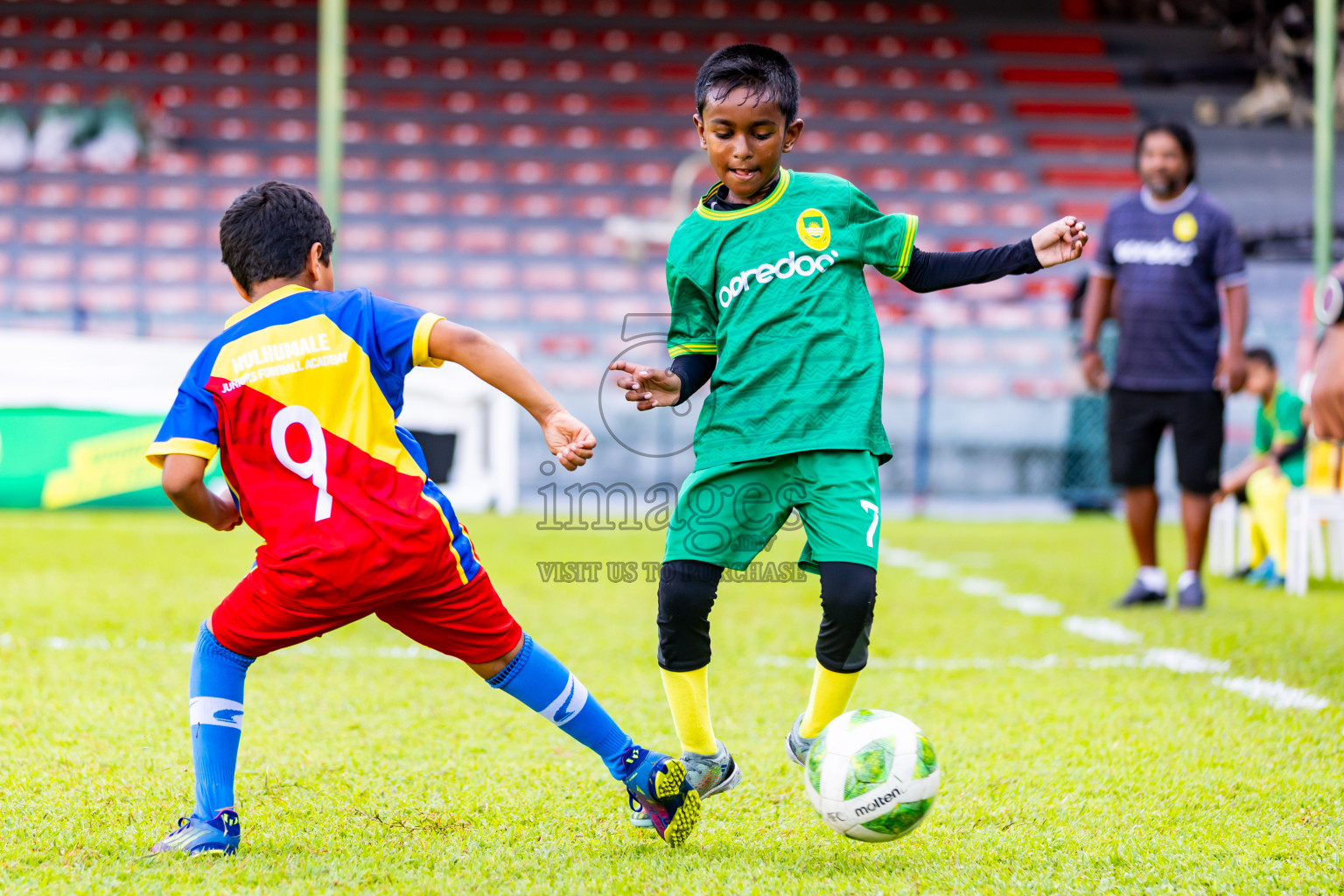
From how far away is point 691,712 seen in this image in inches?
104

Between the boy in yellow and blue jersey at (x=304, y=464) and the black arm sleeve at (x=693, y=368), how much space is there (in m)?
0.44

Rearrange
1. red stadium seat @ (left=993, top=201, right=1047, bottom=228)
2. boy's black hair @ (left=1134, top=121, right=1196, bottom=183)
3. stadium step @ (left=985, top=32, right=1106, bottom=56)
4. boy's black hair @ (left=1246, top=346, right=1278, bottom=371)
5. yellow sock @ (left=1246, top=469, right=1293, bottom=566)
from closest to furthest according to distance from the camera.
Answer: boy's black hair @ (left=1134, top=121, right=1196, bottom=183) → yellow sock @ (left=1246, top=469, right=1293, bottom=566) → boy's black hair @ (left=1246, top=346, right=1278, bottom=371) → red stadium seat @ (left=993, top=201, right=1047, bottom=228) → stadium step @ (left=985, top=32, right=1106, bottom=56)

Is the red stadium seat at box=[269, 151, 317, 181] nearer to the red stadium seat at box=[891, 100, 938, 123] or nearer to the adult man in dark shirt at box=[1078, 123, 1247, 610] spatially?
the red stadium seat at box=[891, 100, 938, 123]

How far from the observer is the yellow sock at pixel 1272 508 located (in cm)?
664

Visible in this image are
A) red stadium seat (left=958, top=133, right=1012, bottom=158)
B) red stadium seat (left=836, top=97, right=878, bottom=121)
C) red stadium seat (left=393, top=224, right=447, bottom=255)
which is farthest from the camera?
red stadium seat (left=836, top=97, right=878, bottom=121)

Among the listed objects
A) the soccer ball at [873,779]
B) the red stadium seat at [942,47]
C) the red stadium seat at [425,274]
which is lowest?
the soccer ball at [873,779]

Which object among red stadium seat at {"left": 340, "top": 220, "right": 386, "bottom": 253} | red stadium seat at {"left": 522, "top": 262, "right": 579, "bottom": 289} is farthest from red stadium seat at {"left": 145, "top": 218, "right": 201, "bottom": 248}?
red stadium seat at {"left": 522, "top": 262, "right": 579, "bottom": 289}

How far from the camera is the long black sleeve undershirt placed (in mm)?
2623

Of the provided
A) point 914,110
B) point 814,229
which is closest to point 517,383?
point 814,229

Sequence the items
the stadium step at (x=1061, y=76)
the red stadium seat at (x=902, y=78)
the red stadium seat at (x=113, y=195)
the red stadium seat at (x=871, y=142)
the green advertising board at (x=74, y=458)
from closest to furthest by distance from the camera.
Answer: the green advertising board at (x=74, y=458)
the red stadium seat at (x=113, y=195)
the red stadium seat at (x=871, y=142)
the red stadium seat at (x=902, y=78)
the stadium step at (x=1061, y=76)

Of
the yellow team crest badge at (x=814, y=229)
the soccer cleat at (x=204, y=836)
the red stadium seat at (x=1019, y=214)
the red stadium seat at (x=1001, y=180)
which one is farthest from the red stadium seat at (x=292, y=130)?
the soccer cleat at (x=204, y=836)

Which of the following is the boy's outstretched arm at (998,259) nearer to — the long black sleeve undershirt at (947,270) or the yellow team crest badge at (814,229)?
the long black sleeve undershirt at (947,270)

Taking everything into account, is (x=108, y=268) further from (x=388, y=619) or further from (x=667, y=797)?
(x=667, y=797)

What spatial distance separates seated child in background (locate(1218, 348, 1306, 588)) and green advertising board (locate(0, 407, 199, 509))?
664cm
